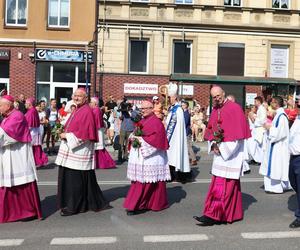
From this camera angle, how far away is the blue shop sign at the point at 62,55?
25.9 m

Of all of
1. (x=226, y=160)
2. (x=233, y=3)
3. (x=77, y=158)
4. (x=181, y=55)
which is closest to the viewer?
(x=226, y=160)

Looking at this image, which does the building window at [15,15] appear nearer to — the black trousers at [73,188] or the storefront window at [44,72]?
the storefront window at [44,72]

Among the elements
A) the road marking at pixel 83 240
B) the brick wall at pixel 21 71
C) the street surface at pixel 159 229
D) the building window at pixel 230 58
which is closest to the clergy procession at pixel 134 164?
the street surface at pixel 159 229

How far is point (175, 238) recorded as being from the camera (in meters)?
6.81

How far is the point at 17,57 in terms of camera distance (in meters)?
25.8

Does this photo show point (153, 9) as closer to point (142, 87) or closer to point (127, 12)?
point (127, 12)

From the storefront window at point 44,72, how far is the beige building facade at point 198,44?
2.57 meters

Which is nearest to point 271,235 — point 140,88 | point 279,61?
point 140,88

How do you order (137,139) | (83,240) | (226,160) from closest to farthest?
(83,240)
(226,160)
(137,139)

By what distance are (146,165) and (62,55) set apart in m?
18.7

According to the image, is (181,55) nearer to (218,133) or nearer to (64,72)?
(64,72)

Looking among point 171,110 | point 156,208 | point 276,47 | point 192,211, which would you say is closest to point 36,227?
point 156,208

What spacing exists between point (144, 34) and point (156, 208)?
19.1 m

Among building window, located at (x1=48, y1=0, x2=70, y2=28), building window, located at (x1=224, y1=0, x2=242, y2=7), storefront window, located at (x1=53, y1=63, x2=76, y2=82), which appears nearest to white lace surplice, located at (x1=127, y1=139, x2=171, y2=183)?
storefront window, located at (x1=53, y1=63, x2=76, y2=82)
